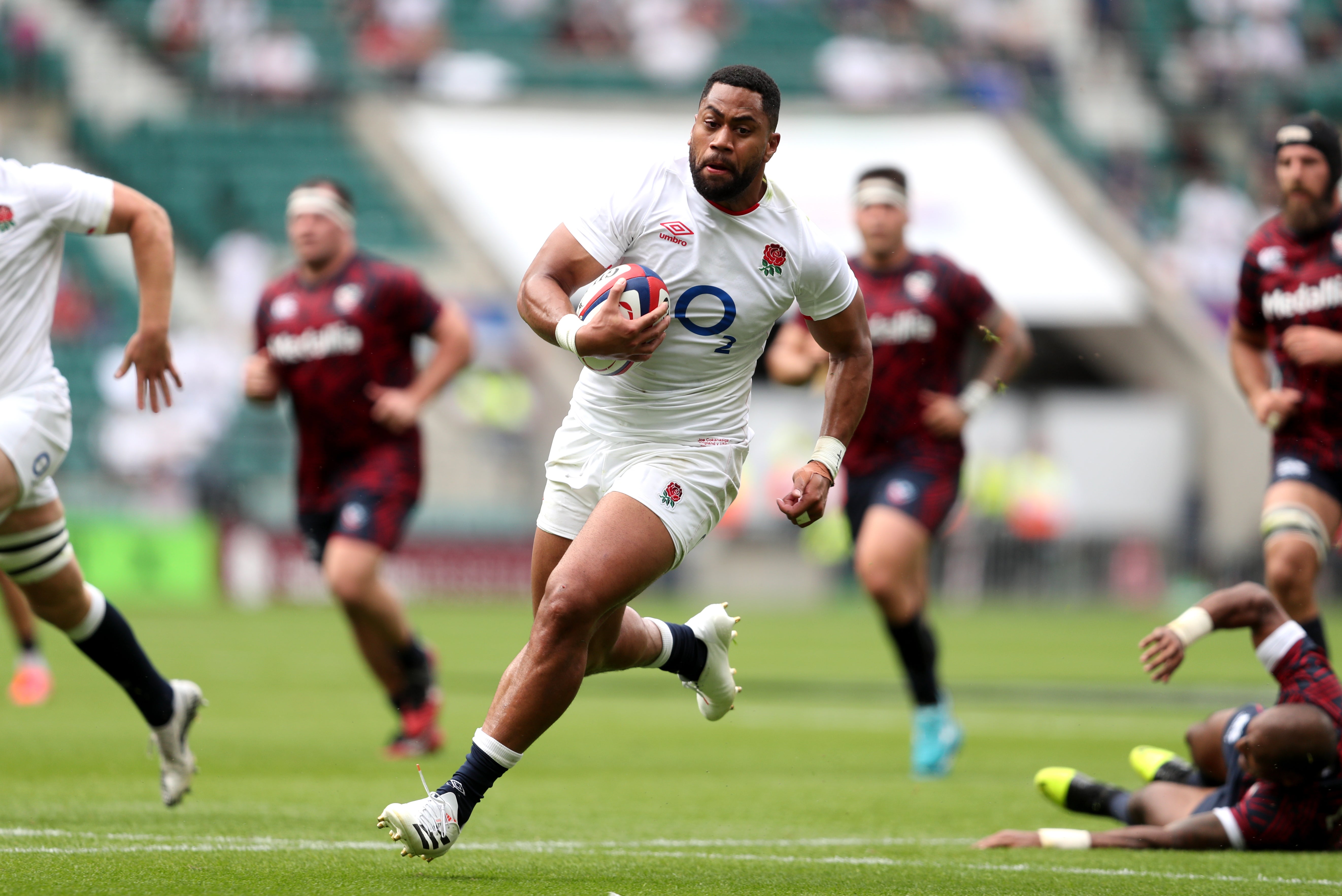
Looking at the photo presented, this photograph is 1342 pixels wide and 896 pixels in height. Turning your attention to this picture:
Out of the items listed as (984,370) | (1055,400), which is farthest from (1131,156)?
(984,370)

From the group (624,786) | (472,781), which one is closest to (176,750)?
(472,781)

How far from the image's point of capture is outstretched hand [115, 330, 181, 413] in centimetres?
650

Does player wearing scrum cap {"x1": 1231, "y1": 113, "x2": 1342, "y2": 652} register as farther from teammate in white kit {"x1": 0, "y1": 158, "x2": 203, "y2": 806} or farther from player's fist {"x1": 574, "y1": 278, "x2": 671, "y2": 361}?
teammate in white kit {"x1": 0, "y1": 158, "x2": 203, "y2": 806}

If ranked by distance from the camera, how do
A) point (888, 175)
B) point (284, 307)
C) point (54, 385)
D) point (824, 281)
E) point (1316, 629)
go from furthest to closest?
1. point (284, 307)
2. point (888, 175)
3. point (1316, 629)
4. point (54, 385)
5. point (824, 281)

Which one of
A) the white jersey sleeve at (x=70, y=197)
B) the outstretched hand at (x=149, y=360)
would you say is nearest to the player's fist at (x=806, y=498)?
the outstretched hand at (x=149, y=360)

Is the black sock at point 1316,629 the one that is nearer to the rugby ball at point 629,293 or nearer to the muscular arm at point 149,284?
the rugby ball at point 629,293

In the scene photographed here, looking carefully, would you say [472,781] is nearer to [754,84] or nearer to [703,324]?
[703,324]

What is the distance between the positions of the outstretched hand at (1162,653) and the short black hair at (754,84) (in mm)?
2063

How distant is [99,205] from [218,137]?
21.3 meters

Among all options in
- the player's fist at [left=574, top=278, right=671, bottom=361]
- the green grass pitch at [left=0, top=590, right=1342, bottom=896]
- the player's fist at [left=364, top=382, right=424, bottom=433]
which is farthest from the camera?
the player's fist at [left=364, top=382, right=424, bottom=433]

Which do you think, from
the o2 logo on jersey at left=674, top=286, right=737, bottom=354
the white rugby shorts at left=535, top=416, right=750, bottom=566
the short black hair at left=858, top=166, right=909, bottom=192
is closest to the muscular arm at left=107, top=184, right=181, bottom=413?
the white rugby shorts at left=535, top=416, right=750, bottom=566

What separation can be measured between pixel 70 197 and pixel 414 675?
3485 mm

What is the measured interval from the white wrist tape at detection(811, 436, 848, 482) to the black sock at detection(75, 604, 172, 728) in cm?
267

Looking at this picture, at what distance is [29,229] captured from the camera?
6645mm
